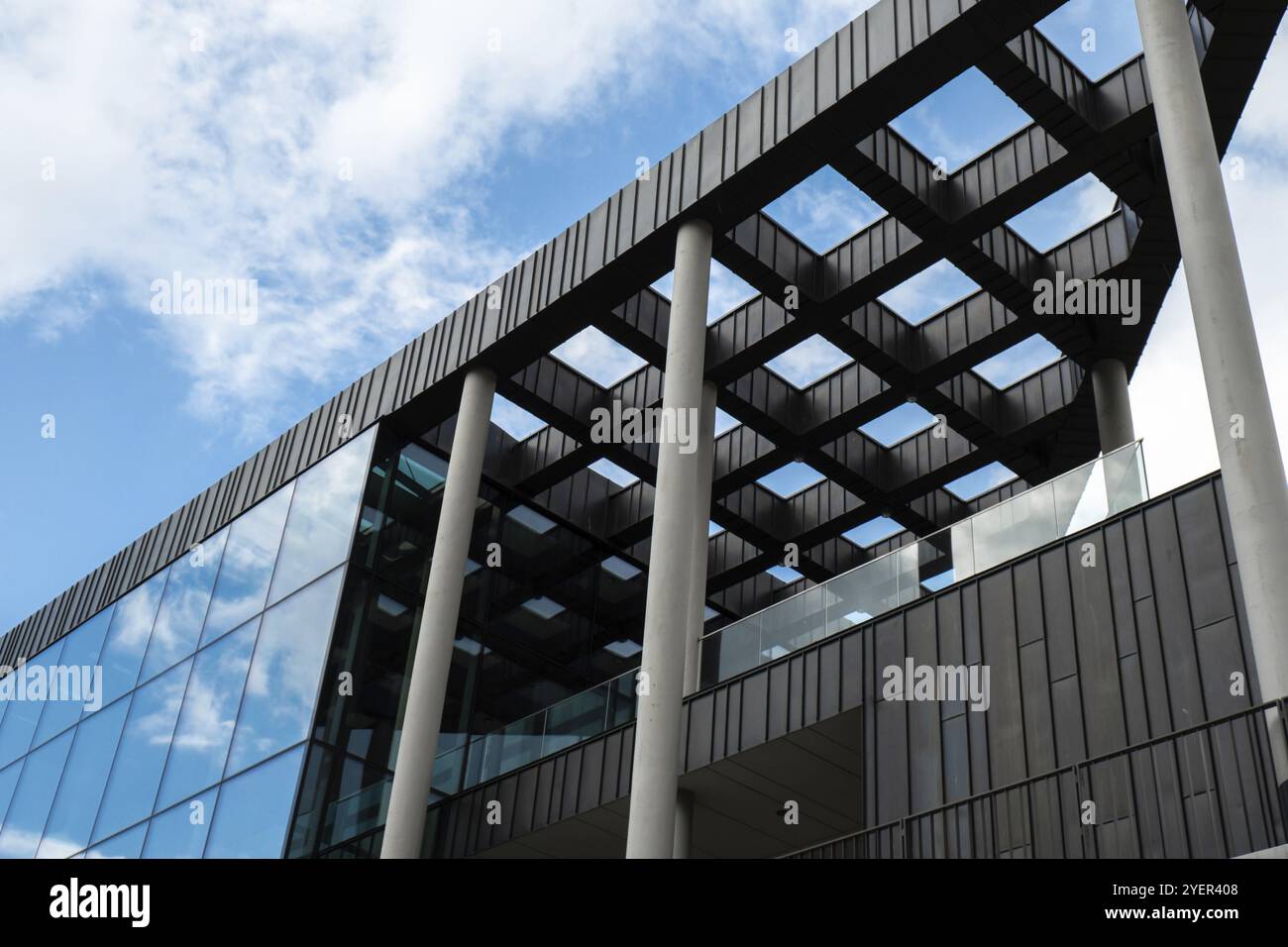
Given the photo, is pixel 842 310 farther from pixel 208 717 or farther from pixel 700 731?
pixel 208 717

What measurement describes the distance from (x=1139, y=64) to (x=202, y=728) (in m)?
19.8

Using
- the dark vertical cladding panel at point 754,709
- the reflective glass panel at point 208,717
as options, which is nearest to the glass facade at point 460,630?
the reflective glass panel at point 208,717

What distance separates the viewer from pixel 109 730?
2875 cm

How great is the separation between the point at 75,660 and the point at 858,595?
2202cm

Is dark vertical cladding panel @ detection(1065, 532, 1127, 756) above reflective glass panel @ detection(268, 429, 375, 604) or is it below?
below

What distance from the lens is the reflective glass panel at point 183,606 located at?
91.8 feet

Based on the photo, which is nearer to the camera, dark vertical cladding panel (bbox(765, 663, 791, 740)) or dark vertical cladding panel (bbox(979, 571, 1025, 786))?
dark vertical cladding panel (bbox(979, 571, 1025, 786))

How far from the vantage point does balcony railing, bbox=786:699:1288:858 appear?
12102mm

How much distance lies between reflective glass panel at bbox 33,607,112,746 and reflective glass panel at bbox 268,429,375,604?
7787mm

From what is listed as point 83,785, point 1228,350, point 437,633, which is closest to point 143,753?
point 83,785

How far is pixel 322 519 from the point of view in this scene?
2611cm

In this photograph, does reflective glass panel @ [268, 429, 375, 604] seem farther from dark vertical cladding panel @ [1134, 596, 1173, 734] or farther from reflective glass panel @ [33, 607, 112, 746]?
dark vertical cladding panel @ [1134, 596, 1173, 734]

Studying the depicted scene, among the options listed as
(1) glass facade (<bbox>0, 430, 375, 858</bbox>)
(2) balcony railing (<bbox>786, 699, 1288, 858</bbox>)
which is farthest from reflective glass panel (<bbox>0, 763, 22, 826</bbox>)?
(2) balcony railing (<bbox>786, 699, 1288, 858</bbox>)
